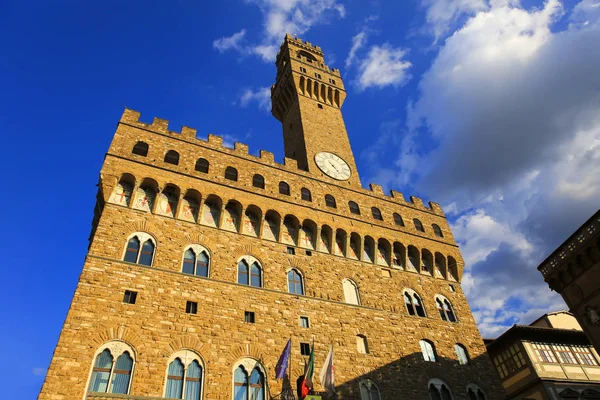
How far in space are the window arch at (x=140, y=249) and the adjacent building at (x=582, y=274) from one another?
59.8ft

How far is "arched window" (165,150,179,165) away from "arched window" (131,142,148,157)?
0.92 metres

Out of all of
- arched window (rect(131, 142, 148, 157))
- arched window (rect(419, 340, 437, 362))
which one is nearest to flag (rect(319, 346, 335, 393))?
arched window (rect(419, 340, 437, 362))

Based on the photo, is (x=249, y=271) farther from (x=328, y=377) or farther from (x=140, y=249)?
(x=328, y=377)

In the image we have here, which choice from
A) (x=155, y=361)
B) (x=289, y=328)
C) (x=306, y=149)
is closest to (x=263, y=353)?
(x=289, y=328)

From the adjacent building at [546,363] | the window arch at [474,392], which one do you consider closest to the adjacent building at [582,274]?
the adjacent building at [546,363]

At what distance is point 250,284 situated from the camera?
57.2 feet

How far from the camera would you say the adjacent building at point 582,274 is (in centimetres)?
1861

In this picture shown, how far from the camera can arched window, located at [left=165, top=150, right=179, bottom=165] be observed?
762 inches

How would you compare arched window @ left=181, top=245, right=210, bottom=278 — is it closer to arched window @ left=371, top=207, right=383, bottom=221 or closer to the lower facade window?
the lower facade window

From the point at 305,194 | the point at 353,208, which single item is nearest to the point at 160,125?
the point at 305,194

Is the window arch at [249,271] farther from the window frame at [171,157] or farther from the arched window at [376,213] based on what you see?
the arched window at [376,213]

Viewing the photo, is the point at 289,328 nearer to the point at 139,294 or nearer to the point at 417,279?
the point at 139,294

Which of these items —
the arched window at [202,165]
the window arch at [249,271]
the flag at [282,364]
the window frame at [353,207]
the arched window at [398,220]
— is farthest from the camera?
the arched window at [398,220]

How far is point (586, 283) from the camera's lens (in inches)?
752
